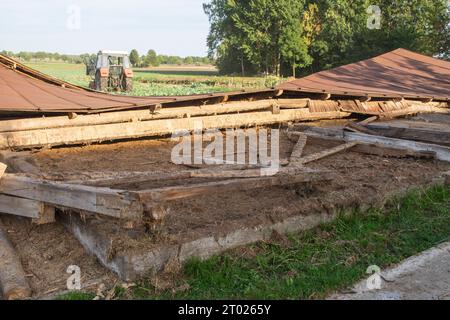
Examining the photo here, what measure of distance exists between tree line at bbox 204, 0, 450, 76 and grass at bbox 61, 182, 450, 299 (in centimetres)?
3454

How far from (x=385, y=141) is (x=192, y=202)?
410 centimetres

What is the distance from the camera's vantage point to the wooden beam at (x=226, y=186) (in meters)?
3.42

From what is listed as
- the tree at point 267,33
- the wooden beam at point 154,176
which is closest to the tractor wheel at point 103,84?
the wooden beam at point 154,176

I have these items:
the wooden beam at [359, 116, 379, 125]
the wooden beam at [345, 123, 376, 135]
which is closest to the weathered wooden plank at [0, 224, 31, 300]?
the wooden beam at [345, 123, 376, 135]

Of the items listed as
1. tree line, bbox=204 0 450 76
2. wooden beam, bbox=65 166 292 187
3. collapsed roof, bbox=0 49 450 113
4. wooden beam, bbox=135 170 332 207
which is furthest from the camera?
tree line, bbox=204 0 450 76

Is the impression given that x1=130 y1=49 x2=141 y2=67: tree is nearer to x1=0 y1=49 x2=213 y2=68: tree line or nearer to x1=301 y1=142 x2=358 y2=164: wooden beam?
x1=0 y1=49 x2=213 y2=68: tree line

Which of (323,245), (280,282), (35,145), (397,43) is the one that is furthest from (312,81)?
(397,43)

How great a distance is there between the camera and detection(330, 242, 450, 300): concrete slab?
327 cm

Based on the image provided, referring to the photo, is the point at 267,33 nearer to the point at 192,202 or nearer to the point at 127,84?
the point at 127,84

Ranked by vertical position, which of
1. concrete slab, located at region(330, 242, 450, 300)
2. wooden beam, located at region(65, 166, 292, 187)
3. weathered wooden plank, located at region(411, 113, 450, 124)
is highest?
weathered wooden plank, located at region(411, 113, 450, 124)

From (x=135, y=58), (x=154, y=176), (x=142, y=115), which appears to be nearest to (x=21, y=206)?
(x=154, y=176)

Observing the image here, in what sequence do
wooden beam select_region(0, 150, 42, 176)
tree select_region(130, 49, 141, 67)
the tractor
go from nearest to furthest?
wooden beam select_region(0, 150, 42, 176) < the tractor < tree select_region(130, 49, 141, 67)

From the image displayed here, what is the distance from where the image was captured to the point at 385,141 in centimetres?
757

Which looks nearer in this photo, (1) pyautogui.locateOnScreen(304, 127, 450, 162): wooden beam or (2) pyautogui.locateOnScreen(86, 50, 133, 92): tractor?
(1) pyautogui.locateOnScreen(304, 127, 450, 162): wooden beam
